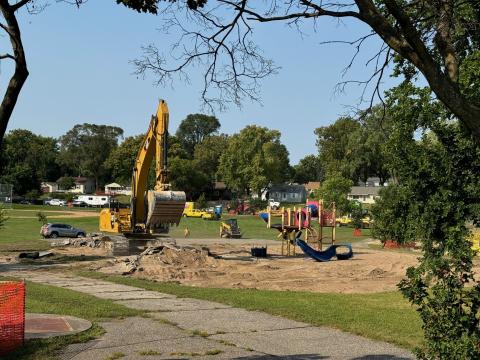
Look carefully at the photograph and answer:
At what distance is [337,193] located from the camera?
7675 centimetres

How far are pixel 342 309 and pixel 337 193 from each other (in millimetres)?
64307

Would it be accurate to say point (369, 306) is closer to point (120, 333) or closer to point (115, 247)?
point (120, 333)

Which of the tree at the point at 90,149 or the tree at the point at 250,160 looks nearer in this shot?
the tree at the point at 250,160

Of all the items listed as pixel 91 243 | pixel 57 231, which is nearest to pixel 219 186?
pixel 57 231

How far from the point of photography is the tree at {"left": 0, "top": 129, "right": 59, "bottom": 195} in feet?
374

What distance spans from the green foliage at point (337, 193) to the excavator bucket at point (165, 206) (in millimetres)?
47792

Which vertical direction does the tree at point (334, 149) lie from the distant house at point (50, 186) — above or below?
above

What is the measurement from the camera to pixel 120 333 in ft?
33.4

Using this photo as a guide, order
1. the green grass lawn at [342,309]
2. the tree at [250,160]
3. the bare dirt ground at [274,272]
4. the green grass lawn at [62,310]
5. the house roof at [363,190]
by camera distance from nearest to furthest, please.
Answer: the green grass lawn at [62,310]
the green grass lawn at [342,309]
the bare dirt ground at [274,272]
the tree at [250,160]
the house roof at [363,190]

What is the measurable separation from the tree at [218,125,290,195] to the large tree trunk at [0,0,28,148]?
104145mm

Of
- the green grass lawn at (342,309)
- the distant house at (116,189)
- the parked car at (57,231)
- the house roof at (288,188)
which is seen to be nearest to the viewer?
the green grass lawn at (342,309)

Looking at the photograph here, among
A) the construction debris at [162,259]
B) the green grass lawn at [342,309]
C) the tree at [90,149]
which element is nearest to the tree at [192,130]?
the tree at [90,149]

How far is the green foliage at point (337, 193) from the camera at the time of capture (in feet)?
245

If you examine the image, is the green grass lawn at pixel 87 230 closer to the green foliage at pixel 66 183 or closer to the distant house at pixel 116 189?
the distant house at pixel 116 189
